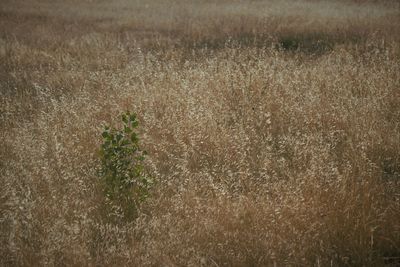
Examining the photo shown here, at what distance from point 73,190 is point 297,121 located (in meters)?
2.44

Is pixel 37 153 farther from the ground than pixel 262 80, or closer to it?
closer to it

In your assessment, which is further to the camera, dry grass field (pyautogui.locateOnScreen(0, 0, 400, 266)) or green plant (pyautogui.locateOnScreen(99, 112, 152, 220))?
green plant (pyautogui.locateOnScreen(99, 112, 152, 220))

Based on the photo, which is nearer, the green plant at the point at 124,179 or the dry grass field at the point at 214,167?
the dry grass field at the point at 214,167

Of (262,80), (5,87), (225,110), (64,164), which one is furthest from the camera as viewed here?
(5,87)

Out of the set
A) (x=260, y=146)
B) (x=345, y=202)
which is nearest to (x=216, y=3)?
(x=260, y=146)

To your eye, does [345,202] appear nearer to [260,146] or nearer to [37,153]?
[260,146]

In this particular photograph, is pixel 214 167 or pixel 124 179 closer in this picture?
pixel 124 179

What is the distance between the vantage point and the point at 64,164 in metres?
3.15

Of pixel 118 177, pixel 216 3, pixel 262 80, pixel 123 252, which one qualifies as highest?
pixel 216 3

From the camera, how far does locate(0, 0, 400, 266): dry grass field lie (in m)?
2.26

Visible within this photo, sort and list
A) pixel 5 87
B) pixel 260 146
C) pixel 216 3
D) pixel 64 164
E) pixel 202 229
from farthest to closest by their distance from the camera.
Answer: pixel 216 3
pixel 5 87
pixel 260 146
pixel 64 164
pixel 202 229

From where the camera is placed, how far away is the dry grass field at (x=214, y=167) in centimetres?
226

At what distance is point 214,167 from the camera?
3312 mm

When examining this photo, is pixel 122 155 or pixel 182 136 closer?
pixel 122 155
